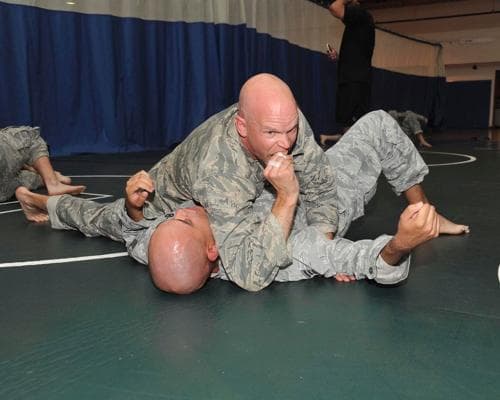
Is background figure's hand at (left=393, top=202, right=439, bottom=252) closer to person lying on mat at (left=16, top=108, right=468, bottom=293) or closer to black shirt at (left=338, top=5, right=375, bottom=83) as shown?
person lying on mat at (left=16, top=108, right=468, bottom=293)

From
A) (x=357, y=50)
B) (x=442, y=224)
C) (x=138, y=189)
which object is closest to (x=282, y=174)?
(x=138, y=189)

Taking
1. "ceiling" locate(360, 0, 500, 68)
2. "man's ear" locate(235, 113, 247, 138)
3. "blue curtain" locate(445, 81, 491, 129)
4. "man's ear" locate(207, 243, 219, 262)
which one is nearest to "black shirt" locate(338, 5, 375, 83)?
"man's ear" locate(235, 113, 247, 138)

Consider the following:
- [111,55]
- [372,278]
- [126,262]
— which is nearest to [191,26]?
[111,55]

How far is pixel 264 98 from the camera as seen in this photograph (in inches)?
49.8

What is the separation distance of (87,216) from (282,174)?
99 centimetres

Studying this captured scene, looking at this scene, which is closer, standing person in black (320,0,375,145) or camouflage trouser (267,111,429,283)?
camouflage trouser (267,111,429,283)

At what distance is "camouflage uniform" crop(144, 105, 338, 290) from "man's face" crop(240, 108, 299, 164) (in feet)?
0.24

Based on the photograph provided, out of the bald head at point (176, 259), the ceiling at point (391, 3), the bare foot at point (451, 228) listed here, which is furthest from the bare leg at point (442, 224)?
the ceiling at point (391, 3)

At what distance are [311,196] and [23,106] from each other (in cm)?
357

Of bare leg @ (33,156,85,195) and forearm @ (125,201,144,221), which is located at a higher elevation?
forearm @ (125,201,144,221)

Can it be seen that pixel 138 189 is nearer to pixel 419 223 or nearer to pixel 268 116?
pixel 268 116

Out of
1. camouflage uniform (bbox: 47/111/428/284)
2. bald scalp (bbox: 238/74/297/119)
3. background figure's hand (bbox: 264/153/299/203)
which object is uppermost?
bald scalp (bbox: 238/74/297/119)

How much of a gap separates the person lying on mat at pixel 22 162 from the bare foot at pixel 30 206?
1.26 feet

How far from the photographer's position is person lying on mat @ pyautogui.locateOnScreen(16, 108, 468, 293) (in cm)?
127
